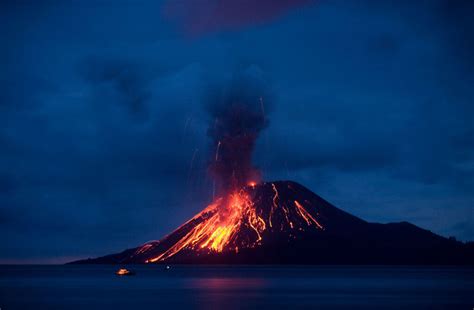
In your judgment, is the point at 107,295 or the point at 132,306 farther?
the point at 107,295

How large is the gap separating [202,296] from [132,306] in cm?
1433

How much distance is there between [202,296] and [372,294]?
64.0ft

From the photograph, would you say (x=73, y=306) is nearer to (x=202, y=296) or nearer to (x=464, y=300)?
(x=202, y=296)

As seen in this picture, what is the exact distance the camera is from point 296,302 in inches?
2712

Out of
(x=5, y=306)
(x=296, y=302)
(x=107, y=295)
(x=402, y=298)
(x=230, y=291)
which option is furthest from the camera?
(x=230, y=291)

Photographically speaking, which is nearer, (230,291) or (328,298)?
(328,298)

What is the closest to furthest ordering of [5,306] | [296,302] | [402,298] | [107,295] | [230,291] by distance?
1. [5,306]
2. [296,302]
3. [402,298]
4. [107,295]
5. [230,291]

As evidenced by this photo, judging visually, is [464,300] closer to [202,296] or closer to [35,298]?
[202,296]

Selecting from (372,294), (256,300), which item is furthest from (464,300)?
(256,300)

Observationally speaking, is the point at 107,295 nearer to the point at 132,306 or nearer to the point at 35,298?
the point at 35,298

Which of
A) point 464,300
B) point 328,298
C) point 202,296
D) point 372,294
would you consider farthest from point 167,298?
point 464,300

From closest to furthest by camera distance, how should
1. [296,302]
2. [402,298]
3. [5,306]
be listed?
1. [5,306]
2. [296,302]
3. [402,298]

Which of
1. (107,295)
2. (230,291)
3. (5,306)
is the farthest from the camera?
(230,291)

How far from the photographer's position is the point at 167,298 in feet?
245
